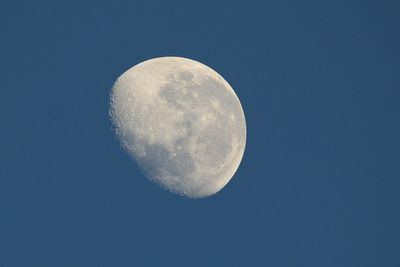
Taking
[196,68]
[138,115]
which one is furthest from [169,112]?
[196,68]

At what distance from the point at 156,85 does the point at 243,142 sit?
12.0 ft

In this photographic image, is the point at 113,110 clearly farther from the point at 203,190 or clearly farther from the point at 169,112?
the point at 203,190

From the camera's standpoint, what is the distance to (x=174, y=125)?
58.6ft

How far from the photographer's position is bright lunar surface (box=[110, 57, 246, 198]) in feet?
58.7

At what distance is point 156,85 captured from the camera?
18.2 meters

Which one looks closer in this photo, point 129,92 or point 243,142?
point 129,92

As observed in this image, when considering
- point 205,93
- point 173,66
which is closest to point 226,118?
point 205,93

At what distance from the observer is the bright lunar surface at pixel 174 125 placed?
17906 millimetres

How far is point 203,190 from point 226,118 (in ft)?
7.40

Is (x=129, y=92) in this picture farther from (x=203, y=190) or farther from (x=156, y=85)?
(x=203, y=190)

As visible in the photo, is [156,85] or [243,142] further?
[243,142]

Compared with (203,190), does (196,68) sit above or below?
above

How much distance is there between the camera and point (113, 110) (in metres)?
18.4

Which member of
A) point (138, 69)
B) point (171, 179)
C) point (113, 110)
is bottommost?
point (171, 179)
